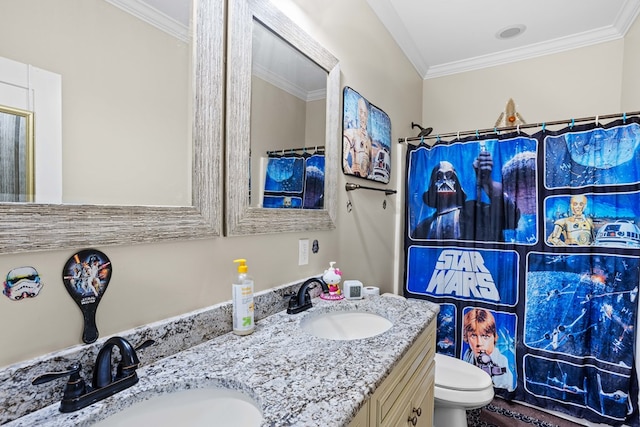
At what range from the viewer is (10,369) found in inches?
23.1

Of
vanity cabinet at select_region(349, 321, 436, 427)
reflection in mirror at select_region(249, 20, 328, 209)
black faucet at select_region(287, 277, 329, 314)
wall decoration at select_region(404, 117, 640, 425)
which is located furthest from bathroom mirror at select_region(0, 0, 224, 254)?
wall decoration at select_region(404, 117, 640, 425)

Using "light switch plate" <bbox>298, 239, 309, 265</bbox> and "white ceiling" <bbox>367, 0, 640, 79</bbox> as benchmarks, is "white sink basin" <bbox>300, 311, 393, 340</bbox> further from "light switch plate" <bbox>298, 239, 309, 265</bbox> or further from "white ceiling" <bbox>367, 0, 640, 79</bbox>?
"white ceiling" <bbox>367, 0, 640, 79</bbox>

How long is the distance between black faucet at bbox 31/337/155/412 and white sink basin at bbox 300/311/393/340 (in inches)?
25.5

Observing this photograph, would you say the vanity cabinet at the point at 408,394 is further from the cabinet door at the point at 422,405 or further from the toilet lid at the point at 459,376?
the toilet lid at the point at 459,376

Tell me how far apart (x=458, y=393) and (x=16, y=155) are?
190 cm

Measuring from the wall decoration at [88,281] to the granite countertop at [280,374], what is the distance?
0.48 ft

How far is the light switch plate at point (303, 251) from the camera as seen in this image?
1.39 m

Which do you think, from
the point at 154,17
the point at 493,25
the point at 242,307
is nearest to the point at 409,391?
the point at 242,307

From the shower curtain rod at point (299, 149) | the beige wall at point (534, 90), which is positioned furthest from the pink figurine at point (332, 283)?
the beige wall at point (534, 90)

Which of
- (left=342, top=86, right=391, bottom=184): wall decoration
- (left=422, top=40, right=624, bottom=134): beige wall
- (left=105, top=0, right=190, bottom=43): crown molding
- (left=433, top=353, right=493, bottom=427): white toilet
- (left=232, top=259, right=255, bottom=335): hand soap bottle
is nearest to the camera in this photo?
(left=105, top=0, right=190, bottom=43): crown molding

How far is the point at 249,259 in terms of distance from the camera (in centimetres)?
113

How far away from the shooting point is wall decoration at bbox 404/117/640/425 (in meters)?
1.73

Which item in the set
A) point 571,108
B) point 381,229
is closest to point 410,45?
point 571,108

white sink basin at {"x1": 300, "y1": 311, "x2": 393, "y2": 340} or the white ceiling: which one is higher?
the white ceiling
